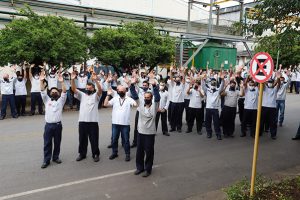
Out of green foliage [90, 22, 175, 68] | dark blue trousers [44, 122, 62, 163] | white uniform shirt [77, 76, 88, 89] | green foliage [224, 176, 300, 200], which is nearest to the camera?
green foliage [224, 176, 300, 200]

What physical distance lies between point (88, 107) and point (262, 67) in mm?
3884

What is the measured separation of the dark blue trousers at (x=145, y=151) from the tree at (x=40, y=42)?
8289 mm

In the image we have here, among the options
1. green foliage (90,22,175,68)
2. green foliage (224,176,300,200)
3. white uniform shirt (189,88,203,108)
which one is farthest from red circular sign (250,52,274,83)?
green foliage (90,22,175,68)

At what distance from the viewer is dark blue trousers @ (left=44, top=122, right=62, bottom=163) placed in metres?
7.24

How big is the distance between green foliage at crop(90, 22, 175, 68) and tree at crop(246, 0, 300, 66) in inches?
391

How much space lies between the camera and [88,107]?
7.64 m

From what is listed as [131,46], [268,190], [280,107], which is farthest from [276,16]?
[131,46]

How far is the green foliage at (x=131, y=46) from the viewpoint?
55.8ft

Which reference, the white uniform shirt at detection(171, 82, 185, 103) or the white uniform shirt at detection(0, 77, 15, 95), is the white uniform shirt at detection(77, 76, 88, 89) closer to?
the white uniform shirt at detection(0, 77, 15, 95)

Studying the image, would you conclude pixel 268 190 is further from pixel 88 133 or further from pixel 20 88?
pixel 20 88

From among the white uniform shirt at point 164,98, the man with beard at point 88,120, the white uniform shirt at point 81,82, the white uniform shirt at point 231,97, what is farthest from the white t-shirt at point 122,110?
the white uniform shirt at point 81,82

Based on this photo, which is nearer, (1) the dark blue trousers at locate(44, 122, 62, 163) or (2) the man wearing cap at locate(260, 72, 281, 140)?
(1) the dark blue trousers at locate(44, 122, 62, 163)

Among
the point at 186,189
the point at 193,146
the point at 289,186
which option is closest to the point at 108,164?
the point at 186,189

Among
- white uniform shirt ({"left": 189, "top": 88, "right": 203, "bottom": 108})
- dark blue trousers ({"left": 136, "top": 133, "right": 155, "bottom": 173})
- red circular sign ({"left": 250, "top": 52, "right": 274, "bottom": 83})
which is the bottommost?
dark blue trousers ({"left": 136, "top": 133, "right": 155, "bottom": 173})
